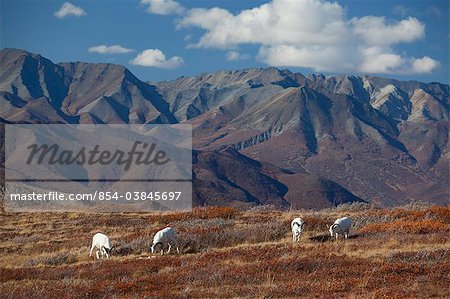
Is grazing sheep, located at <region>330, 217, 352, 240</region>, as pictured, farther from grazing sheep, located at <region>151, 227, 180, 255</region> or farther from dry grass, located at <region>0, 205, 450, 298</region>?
grazing sheep, located at <region>151, 227, 180, 255</region>

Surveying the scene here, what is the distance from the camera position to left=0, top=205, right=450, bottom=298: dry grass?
1474cm

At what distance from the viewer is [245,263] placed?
18938 millimetres

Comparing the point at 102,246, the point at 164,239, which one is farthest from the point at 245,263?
the point at 102,246

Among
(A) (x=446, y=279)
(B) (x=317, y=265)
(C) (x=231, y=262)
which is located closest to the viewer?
(A) (x=446, y=279)

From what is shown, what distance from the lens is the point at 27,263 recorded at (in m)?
22.7

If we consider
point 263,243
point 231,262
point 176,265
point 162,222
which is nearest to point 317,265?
point 231,262

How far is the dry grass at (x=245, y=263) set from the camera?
14742 mm

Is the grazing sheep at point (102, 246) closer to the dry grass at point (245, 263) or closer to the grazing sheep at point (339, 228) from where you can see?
the dry grass at point (245, 263)

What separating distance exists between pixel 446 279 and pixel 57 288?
442 inches

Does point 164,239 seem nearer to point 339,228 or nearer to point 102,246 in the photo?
point 102,246

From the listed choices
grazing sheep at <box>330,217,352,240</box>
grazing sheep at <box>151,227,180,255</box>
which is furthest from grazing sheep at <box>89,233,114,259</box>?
grazing sheep at <box>330,217,352,240</box>

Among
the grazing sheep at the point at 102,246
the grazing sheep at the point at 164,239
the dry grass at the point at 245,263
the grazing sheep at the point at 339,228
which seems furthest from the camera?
the grazing sheep at the point at 339,228

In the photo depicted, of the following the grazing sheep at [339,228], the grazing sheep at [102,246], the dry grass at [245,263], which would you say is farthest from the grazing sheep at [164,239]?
the grazing sheep at [339,228]

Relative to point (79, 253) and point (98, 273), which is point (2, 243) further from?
point (98, 273)
